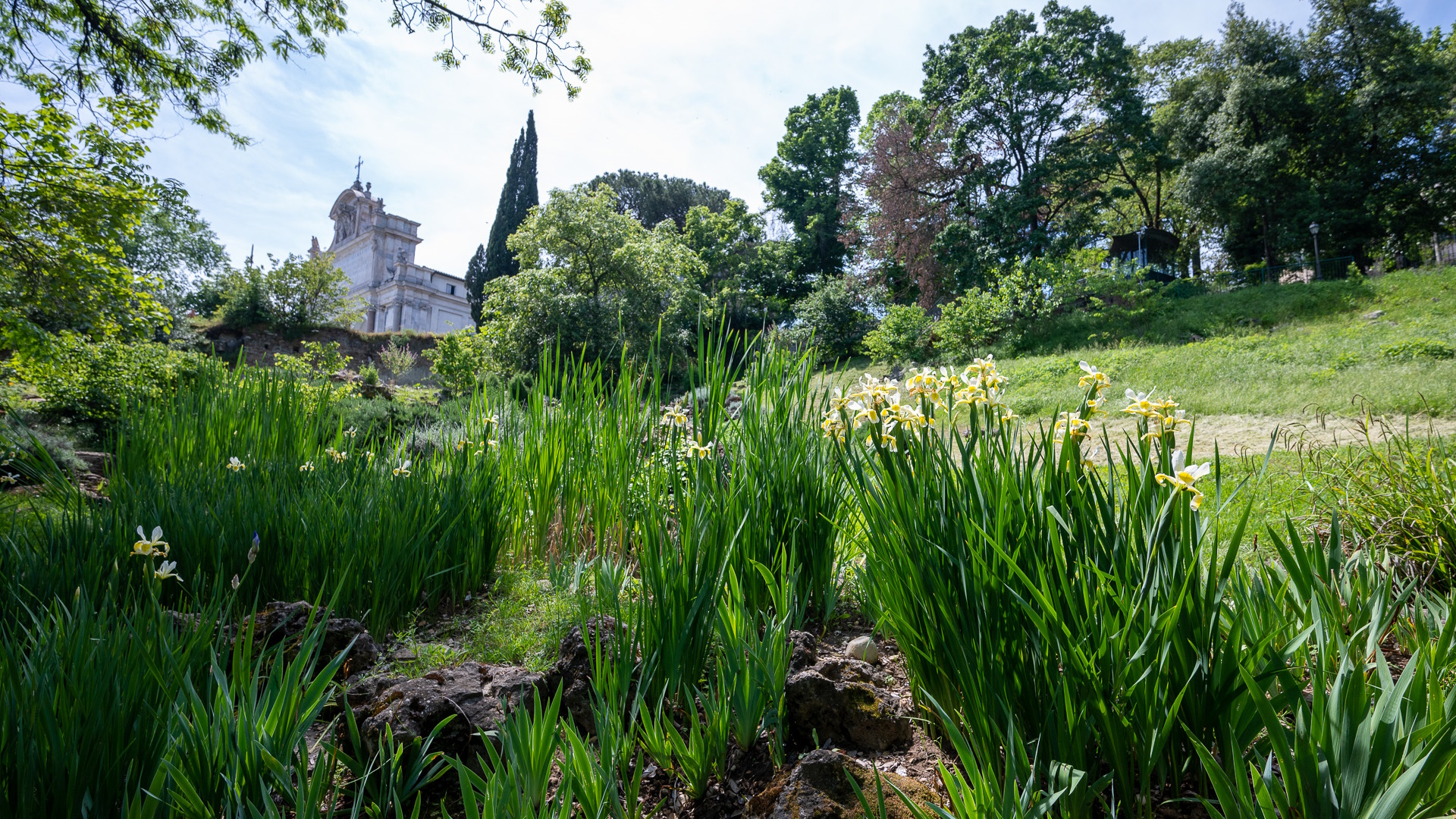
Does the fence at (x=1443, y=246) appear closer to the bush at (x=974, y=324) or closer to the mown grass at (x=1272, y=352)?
the mown grass at (x=1272, y=352)

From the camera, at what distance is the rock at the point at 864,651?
1.93m

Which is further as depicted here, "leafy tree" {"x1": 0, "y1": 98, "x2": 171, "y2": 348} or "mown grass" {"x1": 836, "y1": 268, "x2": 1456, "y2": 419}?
"mown grass" {"x1": 836, "y1": 268, "x2": 1456, "y2": 419}

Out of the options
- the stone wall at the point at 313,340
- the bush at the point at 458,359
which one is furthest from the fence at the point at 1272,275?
the stone wall at the point at 313,340

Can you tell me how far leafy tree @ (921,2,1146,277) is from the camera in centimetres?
1891

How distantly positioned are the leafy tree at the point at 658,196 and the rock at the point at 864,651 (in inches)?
1368

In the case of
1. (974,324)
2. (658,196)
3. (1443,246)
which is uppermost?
(658,196)

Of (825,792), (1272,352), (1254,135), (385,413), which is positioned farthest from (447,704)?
(1254,135)

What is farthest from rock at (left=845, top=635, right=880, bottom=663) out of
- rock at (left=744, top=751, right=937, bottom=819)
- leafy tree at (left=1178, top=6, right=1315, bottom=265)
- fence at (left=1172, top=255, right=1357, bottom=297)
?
leafy tree at (left=1178, top=6, right=1315, bottom=265)

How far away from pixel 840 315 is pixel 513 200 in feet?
56.1

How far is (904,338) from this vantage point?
16.4m

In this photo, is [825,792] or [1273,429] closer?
[825,792]

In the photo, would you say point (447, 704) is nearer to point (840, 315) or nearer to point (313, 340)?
point (840, 315)

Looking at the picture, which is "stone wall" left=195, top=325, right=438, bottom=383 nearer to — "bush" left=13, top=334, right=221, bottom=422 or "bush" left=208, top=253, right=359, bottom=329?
"bush" left=208, top=253, right=359, bottom=329

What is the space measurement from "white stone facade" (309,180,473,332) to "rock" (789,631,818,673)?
3952 centimetres
